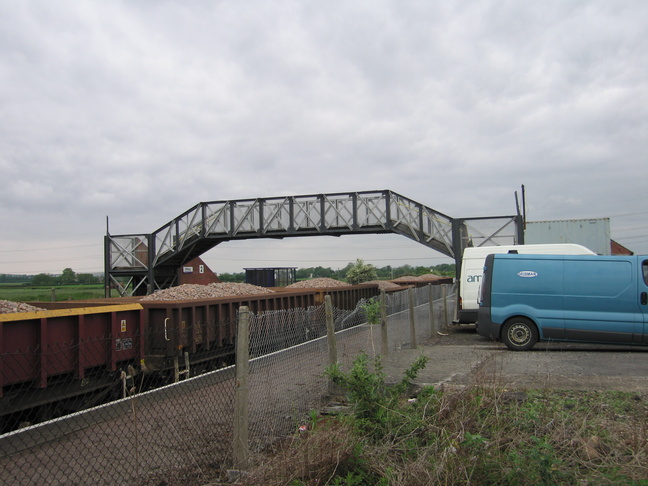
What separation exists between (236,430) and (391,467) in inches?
49.7

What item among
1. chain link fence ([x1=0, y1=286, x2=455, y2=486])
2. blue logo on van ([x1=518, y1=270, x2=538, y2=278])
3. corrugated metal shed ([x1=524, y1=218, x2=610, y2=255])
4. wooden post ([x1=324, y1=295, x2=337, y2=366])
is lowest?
chain link fence ([x1=0, y1=286, x2=455, y2=486])

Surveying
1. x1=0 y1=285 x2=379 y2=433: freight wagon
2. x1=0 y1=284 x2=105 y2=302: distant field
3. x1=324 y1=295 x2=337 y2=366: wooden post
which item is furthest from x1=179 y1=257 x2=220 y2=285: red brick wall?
x1=324 y1=295 x2=337 y2=366: wooden post

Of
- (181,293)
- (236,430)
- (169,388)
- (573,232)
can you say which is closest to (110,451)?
(169,388)

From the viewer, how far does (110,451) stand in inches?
198

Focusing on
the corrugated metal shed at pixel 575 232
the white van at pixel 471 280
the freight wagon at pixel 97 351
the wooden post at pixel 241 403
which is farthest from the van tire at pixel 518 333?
the corrugated metal shed at pixel 575 232

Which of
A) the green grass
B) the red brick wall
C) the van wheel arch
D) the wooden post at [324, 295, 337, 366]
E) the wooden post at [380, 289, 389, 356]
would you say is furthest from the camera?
the red brick wall

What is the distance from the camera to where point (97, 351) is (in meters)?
7.48

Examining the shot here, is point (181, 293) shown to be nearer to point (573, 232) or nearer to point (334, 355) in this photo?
point (334, 355)

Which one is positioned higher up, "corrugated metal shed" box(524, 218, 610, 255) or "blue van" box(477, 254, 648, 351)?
"corrugated metal shed" box(524, 218, 610, 255)

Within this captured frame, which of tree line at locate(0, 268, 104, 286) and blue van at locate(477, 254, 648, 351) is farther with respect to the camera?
tree line at locate(0, 268, 104, 286)

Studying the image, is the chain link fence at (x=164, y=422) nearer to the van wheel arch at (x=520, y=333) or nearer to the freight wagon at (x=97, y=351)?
the freight wagon at (x=97, y=351)

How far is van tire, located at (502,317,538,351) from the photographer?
11023mm

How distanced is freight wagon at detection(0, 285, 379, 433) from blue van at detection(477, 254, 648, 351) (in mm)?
A: 4391

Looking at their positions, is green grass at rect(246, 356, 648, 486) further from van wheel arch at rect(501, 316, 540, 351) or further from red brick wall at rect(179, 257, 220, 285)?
red brick wall at rect(179, 257, 220, 285)
